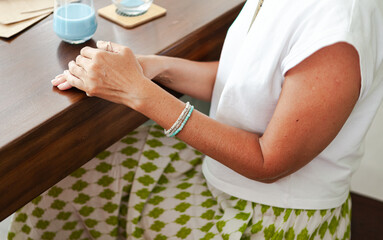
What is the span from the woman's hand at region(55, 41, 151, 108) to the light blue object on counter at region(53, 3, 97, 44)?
0.25ft

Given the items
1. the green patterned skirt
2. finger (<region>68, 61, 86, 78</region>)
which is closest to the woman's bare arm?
finger (<region>68, 61, 86, 78</region>)

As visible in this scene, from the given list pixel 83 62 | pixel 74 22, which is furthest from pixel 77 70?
pixel 74 22

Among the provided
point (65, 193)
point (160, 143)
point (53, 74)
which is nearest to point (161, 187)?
point (160, 143)

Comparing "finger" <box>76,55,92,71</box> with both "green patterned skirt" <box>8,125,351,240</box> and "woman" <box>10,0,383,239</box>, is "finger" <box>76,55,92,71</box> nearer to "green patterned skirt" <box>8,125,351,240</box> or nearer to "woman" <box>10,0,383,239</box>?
"woman" <box>10,0,383,239</box>

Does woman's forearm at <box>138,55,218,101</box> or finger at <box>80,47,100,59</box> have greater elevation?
finger at <box>80,47,100,59</box>

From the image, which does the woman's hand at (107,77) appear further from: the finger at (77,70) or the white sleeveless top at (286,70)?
the white sleeveless top at (286,70)

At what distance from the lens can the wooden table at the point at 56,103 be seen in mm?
733

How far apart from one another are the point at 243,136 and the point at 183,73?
24 centimetres

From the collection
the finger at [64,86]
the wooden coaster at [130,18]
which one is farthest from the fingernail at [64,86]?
the wooden coaster at [130,18]

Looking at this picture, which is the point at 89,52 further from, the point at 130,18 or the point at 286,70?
the point at 286,70

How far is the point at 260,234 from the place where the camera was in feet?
3.12

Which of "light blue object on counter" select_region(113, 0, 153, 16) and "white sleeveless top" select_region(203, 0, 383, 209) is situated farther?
"light blue object on counter" select_region(113, 0, 153, 16)

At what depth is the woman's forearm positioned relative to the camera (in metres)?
0.93

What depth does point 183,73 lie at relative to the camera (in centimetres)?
102
